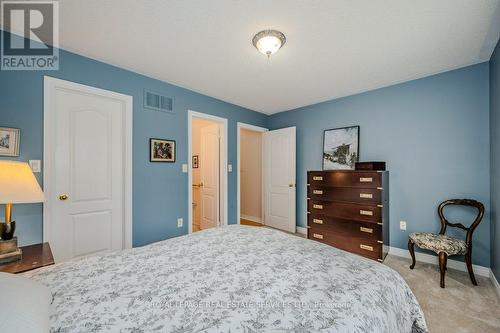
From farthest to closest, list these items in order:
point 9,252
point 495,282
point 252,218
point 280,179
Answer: point 252,218 → point 280,179 → point 495,282 → point 9,252

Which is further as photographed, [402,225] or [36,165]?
[402,225]

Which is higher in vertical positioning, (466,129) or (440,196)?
(466,129)

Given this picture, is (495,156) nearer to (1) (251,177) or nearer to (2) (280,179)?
(2) (280,179)

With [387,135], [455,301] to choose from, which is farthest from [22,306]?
[387,135]

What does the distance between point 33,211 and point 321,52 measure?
329cm

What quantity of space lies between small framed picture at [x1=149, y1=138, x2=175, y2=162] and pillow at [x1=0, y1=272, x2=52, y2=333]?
2234 millimetres

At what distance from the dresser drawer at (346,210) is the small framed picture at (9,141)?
3.54 m

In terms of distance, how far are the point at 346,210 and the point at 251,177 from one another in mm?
2755

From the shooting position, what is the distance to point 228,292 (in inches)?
36.5

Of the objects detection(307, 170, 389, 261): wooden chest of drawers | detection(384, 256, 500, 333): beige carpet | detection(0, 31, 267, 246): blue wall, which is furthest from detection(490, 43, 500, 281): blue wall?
detection(0, 31, 267, 246): blue wall

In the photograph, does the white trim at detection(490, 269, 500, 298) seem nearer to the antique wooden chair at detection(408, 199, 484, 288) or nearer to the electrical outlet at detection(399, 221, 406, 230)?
the antique wooden chair at detection(408, 199, 484, 288)

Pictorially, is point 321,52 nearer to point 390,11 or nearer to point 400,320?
point 390,11

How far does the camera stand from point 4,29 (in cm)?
193

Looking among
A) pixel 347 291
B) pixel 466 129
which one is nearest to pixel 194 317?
pixel 347 291
